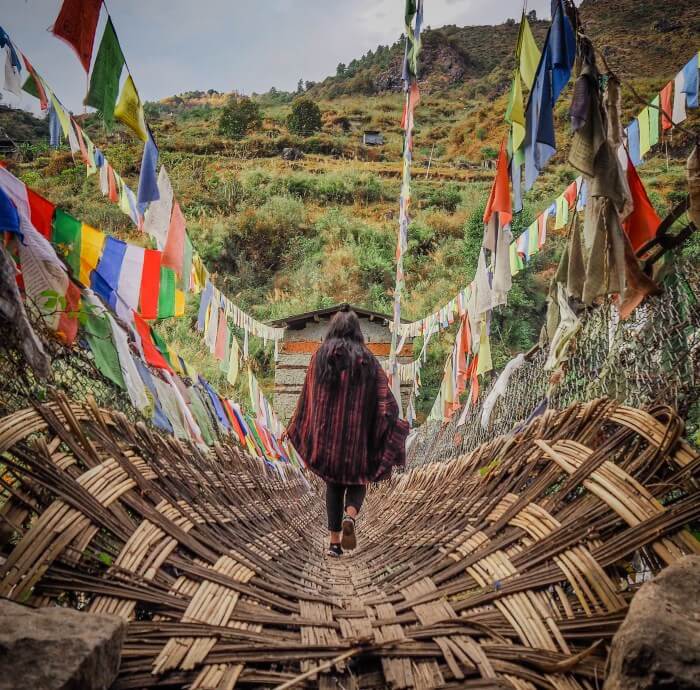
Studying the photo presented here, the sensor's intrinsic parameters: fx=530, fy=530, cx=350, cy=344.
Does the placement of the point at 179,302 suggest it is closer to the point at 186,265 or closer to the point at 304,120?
the point at 186,265

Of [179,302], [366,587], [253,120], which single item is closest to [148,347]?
[179,302]

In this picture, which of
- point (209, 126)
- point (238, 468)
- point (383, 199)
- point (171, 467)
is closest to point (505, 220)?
point (238, 468)

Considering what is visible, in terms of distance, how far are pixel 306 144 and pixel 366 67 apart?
2230 centimetres

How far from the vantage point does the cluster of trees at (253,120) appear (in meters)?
31.1

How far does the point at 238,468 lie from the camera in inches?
113

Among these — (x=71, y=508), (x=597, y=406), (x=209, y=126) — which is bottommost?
(x=71, y=508)

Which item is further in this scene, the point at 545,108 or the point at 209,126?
the point at 209,126

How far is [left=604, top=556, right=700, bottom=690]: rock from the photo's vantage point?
71 cm

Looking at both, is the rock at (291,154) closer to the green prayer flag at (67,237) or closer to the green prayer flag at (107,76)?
the green prayer flag at (107,76)

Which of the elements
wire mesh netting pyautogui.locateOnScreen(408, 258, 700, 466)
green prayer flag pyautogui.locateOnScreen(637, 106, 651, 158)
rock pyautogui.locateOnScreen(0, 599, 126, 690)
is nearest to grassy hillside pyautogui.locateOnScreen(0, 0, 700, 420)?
green prayer flag pyautogui.locateOnScreen(637, 106, 651, 158)

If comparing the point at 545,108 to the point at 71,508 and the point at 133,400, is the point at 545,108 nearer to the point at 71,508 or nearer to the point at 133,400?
the point at 133,400

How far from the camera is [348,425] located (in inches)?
109

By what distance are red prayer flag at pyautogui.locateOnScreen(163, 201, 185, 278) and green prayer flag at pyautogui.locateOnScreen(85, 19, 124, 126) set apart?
0.75 metres

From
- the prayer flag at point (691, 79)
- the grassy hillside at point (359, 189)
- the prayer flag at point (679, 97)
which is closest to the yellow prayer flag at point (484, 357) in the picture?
the prayer flag at point (679, 97)
